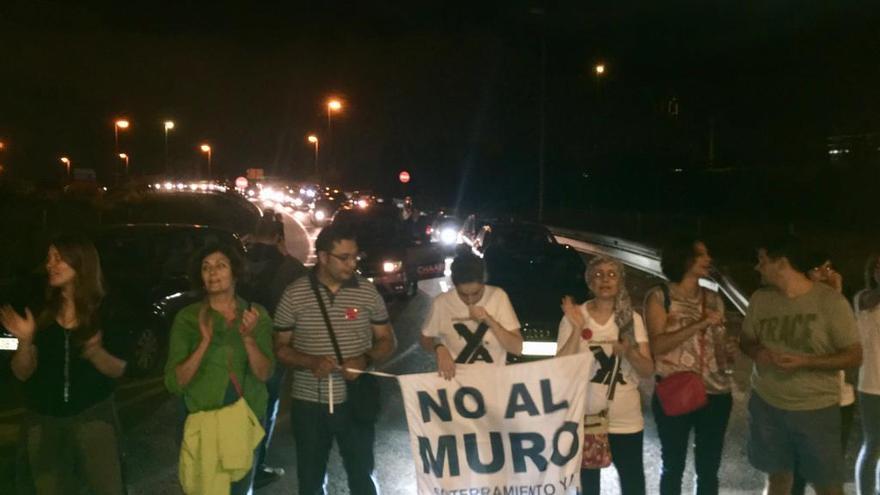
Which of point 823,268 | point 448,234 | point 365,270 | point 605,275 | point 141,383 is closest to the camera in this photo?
point 605,275

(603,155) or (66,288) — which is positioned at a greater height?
(603,155)

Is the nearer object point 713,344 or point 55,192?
point 713,344

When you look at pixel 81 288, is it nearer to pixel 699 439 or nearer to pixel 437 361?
pixel 437 361

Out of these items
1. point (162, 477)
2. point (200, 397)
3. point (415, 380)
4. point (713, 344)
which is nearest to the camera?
point (200, 397)

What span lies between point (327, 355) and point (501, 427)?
104 cm

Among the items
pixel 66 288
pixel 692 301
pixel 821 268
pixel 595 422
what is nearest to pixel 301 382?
pixel 66 288

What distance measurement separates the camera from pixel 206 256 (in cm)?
487

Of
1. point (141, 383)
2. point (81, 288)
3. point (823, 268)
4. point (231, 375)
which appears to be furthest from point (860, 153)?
point (81, 288)

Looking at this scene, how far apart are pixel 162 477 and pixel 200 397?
2.70 metres

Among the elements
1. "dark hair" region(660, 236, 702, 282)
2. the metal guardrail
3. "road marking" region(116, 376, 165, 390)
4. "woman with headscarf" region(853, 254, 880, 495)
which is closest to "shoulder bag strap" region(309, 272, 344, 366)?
"dark hair" region(660, 236, 702, 282)

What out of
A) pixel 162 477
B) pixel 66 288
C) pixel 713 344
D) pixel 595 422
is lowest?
pixel 162 477

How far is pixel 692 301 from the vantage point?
18.1ft

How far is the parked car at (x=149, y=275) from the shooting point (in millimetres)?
10422

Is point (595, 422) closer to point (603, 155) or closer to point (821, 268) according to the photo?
point (821, 268)
